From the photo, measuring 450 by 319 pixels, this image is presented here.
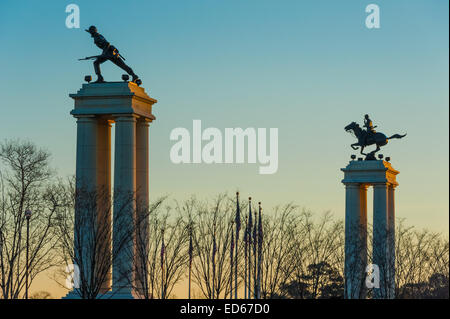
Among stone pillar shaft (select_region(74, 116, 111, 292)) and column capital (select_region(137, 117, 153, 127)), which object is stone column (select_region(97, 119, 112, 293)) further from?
column capital (select_region(137, 117, 153, 127))

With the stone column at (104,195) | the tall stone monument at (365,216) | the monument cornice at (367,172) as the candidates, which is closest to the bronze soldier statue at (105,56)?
the stone column at (104,195)

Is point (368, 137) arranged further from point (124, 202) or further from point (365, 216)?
point (124, 202)

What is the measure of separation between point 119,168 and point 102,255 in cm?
506

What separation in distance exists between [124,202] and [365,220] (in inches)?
1504

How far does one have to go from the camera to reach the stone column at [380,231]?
3529 inches

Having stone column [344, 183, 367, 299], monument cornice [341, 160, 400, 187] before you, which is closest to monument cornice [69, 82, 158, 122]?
stone column [344, 183, 367, 299]

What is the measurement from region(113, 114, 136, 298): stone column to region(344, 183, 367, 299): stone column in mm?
28515

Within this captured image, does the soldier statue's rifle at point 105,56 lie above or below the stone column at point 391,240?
above

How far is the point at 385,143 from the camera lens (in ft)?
309

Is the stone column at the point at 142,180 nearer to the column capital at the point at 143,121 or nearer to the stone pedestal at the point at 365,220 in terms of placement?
the column capital at the point at 143,121

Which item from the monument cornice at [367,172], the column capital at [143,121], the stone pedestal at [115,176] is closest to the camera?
the stone pedestal at [115,176]
